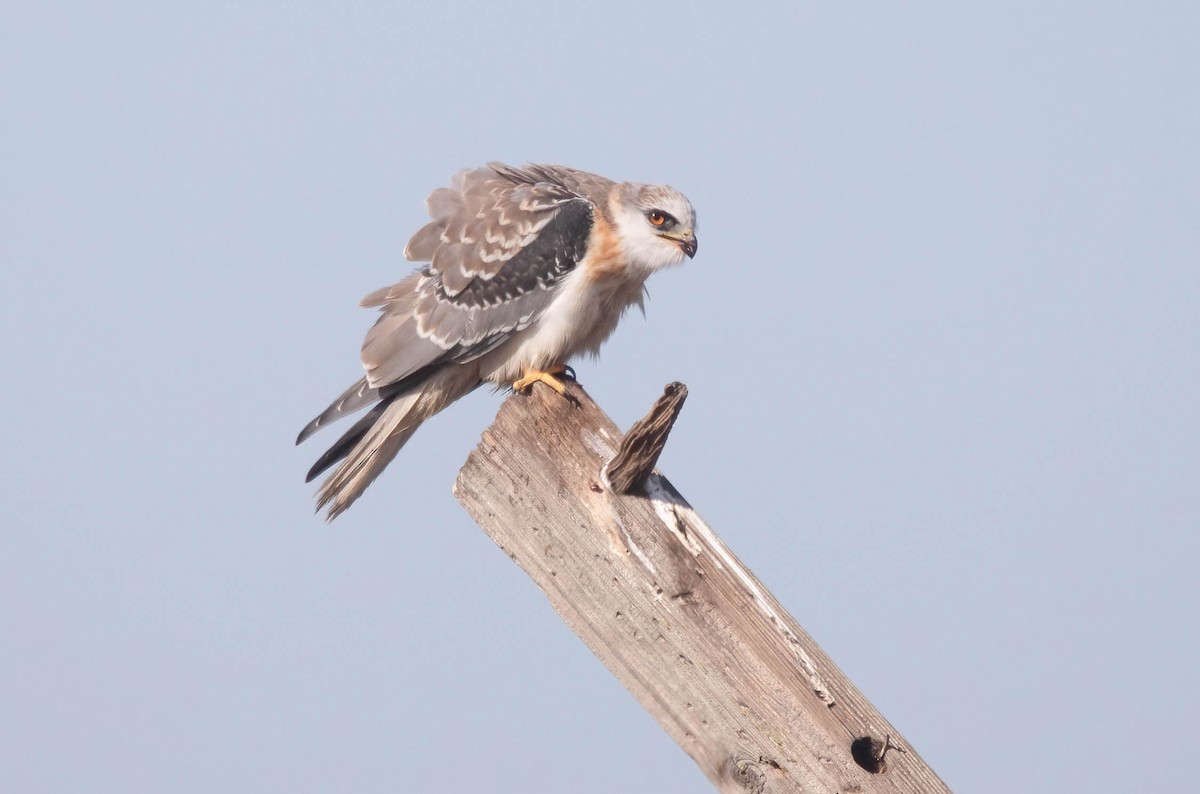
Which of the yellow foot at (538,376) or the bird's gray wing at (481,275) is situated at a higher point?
the bird's gray wing at (481,275)

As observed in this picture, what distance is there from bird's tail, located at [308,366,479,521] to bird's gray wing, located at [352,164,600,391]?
0.43ft

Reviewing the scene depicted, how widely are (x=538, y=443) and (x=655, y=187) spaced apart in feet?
7.01

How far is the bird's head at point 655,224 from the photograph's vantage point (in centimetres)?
518

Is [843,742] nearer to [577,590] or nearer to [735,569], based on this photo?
[735,569]

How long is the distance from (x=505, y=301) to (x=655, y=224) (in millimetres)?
705

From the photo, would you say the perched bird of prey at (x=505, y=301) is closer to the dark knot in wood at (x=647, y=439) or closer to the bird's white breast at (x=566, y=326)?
the bird's white breast at (x=566, y=326)

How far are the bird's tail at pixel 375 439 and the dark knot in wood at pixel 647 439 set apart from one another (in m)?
1.99

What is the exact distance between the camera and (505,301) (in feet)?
17.2

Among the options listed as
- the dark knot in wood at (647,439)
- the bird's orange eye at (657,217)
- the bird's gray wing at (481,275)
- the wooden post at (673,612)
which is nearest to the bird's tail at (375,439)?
the bird's gray wing at (481,275)

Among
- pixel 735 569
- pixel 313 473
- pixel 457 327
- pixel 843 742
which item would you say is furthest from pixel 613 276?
pixel 843 742

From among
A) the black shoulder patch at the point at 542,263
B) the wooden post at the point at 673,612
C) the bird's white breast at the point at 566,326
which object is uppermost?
the black shoulder patch at the point at 542,263

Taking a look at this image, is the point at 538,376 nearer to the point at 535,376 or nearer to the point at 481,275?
the point at 535,376

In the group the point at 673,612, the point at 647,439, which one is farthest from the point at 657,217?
the point at 673,612

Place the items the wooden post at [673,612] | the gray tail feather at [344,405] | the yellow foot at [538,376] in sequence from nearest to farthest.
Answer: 1. the wooden post at [673,612]
2. the yellow foot at [538,376]
3. the gray tail feather at [344,405]
